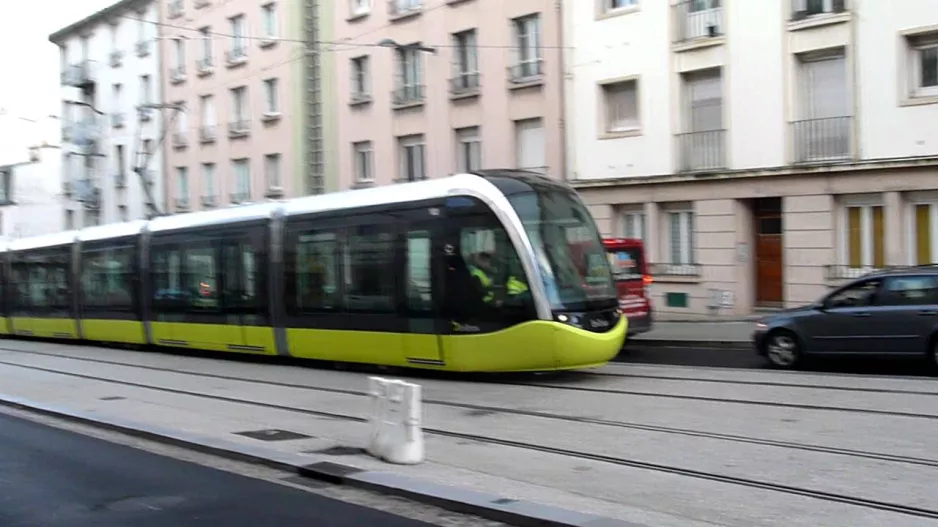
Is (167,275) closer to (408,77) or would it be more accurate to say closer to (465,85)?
(465,85)

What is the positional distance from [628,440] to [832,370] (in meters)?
6.53

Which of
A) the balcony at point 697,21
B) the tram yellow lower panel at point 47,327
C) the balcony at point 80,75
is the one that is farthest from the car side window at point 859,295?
the balcony at point 80,75

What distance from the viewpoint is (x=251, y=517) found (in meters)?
7.11

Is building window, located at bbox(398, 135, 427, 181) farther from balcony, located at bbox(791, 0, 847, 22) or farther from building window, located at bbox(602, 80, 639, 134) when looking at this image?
balcony, located at bbox(791, 0, 847, 22)

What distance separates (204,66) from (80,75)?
487 inches

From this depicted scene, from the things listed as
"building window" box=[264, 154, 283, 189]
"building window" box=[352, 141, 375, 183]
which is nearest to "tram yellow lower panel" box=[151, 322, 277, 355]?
"building window" box=[352, 141, 375, 183]

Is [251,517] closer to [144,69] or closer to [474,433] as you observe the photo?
[474,433]

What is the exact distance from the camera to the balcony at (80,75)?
50.9 metres

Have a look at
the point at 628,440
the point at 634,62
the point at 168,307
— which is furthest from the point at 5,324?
the point at 628,440

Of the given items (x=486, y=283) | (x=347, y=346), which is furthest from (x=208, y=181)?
(x=486, y=283)

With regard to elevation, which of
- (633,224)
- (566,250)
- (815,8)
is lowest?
(566,250)

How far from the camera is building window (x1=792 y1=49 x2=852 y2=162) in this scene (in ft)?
71.0

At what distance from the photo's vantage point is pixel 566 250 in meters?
13.7

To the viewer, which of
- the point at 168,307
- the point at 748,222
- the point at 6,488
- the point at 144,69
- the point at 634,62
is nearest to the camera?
the point at 6,488
